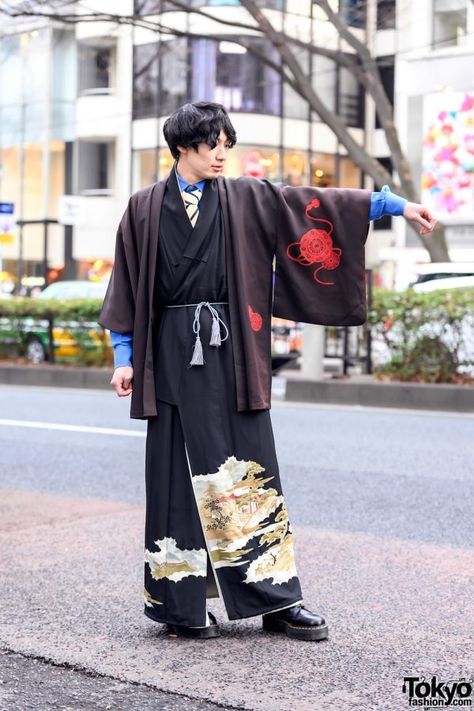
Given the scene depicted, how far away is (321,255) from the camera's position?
4203mm

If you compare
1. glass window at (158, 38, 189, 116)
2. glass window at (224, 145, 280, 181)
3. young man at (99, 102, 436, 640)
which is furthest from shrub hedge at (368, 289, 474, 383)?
glass window at (158, 38, 189, 116)

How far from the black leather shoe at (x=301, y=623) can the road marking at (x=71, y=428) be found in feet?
21.0

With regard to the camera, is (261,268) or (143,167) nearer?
(261,268)

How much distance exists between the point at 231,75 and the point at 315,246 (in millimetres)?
30282

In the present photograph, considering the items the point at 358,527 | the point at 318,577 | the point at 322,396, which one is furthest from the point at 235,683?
the point at 322,396

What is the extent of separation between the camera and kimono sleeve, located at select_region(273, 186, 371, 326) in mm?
4160

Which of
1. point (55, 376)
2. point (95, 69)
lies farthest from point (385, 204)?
point (95, 69)

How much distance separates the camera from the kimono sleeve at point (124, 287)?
4.19 metres

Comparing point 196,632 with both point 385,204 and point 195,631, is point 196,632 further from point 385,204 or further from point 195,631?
point 385,204

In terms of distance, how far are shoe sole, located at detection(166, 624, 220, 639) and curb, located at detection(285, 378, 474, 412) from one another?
9445 mm

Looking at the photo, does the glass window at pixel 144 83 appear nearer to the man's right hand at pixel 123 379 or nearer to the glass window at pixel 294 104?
the glass window at pixel 294 104

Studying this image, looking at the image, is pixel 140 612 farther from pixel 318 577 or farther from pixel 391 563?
pixel 391 563

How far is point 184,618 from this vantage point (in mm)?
4043

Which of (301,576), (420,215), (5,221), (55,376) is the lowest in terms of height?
(55,376)
